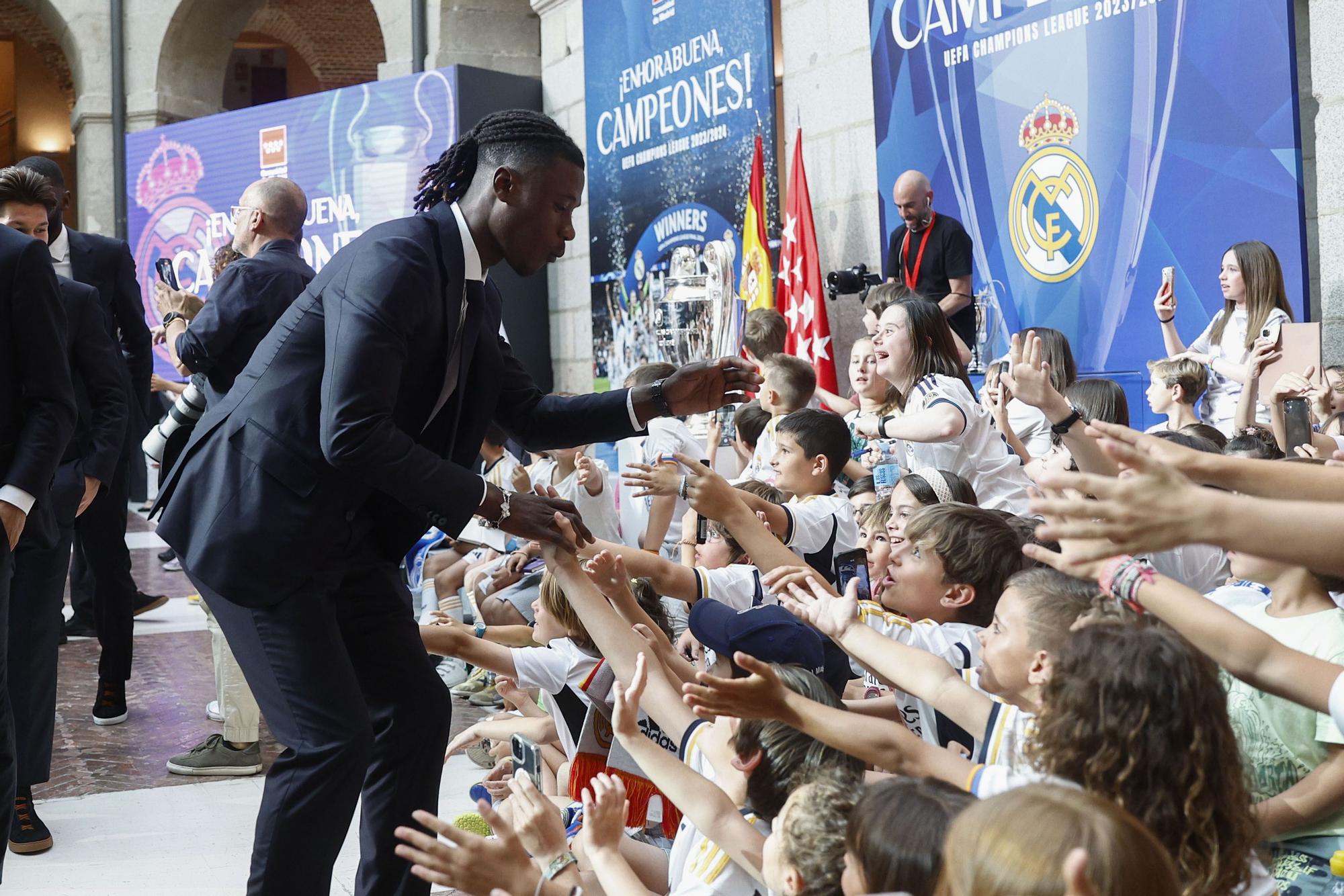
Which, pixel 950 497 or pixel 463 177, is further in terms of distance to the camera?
pixel 950 497

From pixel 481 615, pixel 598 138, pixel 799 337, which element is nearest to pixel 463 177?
pixel 481 615

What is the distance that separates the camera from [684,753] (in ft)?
8.12

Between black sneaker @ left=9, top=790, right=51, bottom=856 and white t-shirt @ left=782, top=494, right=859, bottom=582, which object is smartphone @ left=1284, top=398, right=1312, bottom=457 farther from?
black sneaker @ left=9, top=790, right=51, bottom=856

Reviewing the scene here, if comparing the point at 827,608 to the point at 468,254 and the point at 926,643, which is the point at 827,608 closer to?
the point at 926,643

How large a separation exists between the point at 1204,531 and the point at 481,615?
3.51 meters

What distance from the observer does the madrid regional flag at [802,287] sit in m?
7.41

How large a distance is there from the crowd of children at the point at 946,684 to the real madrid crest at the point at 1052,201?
7.49ft

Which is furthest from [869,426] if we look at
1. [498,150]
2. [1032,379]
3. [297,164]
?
[297,164]

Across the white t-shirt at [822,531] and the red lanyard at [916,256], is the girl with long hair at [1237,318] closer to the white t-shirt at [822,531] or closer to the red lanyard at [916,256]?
the red lanyard at [916,256]

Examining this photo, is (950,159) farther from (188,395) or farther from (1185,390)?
(188,395)

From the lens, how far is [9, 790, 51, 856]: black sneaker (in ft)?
11.3

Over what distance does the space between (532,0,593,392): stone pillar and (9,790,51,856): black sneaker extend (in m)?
7.22

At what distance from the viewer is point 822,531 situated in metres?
3.83

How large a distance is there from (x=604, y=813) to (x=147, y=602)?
5264 millimetres
